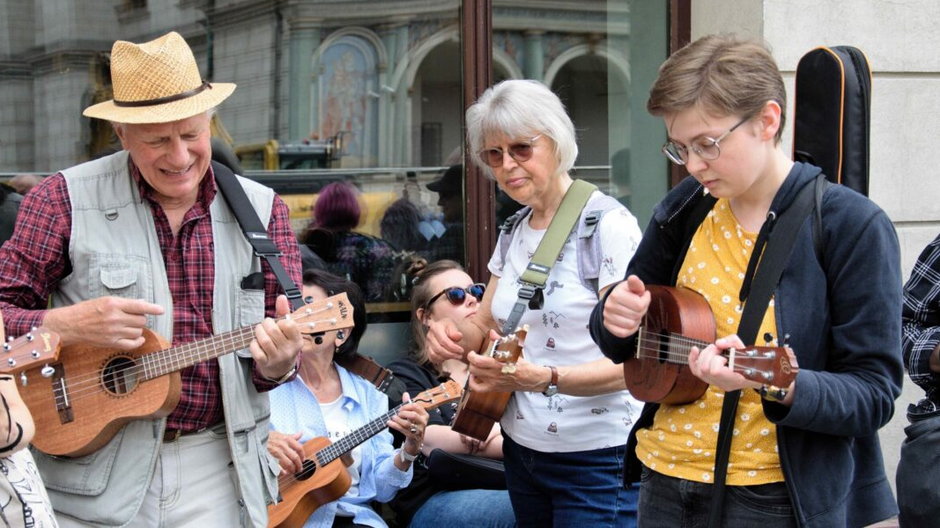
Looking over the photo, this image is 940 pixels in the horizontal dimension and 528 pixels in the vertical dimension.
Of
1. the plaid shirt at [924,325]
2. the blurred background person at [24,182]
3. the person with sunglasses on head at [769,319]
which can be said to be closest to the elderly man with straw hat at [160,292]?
the person with sunglasses on head at [769,319]

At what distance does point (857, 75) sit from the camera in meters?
3.16

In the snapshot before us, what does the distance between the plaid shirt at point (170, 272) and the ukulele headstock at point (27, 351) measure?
0.48 feet

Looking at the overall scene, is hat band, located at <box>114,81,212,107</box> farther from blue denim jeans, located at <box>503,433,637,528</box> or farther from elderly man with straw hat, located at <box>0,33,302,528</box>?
blue denim jeans, located at <box>503,433,637,528</box>

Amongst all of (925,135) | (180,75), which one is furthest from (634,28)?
(180,75)

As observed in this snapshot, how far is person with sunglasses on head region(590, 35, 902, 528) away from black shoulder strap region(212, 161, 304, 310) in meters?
0.93

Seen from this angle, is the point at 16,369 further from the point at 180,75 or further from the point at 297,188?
the point at 297,188

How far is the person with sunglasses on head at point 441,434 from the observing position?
4570 millimetres

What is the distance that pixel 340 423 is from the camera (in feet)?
15.4

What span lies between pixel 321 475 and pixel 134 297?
4.81ft

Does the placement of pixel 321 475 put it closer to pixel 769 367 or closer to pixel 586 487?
pixel 586 487

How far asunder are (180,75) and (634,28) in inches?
127

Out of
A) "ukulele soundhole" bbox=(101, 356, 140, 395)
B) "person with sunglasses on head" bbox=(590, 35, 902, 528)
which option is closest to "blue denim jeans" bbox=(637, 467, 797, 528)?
"person with sunglasses on head" bbox=(590, 35, 902, 528)

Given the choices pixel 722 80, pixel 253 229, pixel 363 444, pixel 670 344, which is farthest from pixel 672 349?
pixel 363 444

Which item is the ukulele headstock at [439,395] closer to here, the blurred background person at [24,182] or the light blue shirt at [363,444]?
the light blue shirt at [363,444]
